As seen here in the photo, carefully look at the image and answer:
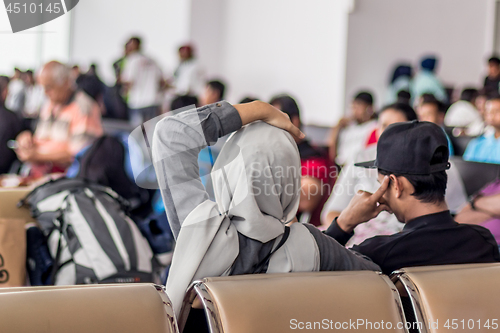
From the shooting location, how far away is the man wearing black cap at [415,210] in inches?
47.8

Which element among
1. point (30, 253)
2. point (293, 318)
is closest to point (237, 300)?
point (293, 318)

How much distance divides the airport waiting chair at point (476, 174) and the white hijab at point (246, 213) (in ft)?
4.88

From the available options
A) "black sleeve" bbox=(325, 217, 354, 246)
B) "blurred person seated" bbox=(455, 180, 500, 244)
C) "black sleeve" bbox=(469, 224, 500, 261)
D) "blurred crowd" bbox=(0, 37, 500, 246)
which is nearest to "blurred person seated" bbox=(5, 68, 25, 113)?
"blurred crowd" bbox=(0, 37, 500, 246)

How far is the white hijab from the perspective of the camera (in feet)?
3.16

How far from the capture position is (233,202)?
1019mm

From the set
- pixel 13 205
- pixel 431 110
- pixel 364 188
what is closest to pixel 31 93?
pixel 431 110

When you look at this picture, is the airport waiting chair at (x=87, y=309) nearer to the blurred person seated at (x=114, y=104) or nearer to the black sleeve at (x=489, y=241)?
the black sleeve at (x=489, y=241)

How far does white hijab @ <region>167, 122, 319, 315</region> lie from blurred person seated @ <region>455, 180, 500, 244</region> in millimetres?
1119

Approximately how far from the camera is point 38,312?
2.47 feet

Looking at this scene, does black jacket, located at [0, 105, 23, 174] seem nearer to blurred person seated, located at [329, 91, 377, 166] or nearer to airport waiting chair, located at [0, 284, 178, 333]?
blurred person seated, located at [329, 91, 377, 166]

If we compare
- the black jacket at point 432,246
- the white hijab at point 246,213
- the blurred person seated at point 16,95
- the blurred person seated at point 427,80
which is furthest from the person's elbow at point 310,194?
the blurred person seated at point 16,95

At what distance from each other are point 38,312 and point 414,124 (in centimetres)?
98

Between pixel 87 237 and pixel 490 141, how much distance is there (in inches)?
106

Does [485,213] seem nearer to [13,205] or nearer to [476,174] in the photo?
[476,174]
